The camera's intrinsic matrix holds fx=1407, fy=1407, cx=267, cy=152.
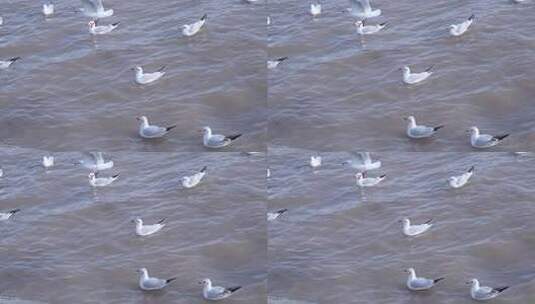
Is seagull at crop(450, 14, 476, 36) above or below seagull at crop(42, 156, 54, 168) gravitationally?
above

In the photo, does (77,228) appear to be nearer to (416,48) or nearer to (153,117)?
(153,117)

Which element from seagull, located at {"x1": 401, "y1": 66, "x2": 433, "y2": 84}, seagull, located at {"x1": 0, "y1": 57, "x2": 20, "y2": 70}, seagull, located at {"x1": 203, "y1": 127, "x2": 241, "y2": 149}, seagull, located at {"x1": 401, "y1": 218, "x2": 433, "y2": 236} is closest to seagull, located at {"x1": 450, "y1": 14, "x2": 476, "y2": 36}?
seagull, located at {"x1": 401, "y1": 66, "x2": 433, "y2": 84}

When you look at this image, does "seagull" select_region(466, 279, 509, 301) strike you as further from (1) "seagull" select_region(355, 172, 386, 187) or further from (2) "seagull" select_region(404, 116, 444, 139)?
(2) "seagull" select_region(404, 116, 444, 139)

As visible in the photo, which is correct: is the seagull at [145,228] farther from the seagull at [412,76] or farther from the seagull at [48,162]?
the seagull at [412,76]

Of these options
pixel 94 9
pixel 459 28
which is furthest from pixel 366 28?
pixel 94 9

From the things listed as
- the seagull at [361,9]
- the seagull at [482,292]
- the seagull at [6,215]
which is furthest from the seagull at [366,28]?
the seagull at [482,292]

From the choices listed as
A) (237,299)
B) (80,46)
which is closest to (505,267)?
(237,299)

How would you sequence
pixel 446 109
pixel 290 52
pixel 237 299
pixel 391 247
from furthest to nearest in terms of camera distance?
pixel 290 52, pixel 446 109, pixel 391 247, pixel 237 299
